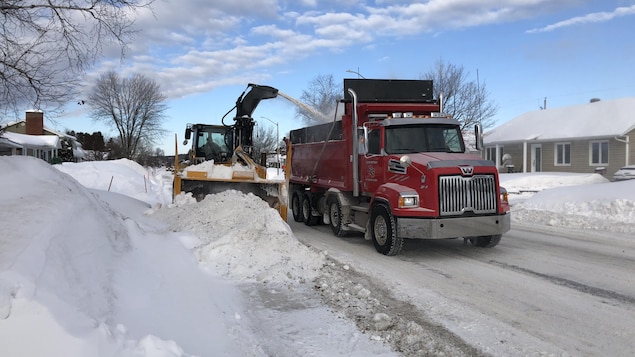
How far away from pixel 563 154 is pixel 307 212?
22.6 meters

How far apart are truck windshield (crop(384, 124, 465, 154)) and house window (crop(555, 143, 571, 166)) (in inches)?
928

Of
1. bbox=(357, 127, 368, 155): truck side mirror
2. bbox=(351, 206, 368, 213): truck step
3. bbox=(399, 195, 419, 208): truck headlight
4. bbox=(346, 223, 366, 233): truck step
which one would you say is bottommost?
bbox=(346, 223, 366, 233): truck step

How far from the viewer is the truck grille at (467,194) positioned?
819 centimetres

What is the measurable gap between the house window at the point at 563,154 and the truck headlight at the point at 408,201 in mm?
25259

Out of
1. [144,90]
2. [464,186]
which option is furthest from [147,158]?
[464,186]

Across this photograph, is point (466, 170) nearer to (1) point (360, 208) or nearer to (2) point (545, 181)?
(1) point (360, 208)

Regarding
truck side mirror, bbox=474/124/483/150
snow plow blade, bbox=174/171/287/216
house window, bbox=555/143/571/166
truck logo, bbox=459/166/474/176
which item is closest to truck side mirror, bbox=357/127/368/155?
truck logo, bbox=459/166/474/176

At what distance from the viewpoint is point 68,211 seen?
516 cm

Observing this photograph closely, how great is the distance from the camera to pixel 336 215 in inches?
447

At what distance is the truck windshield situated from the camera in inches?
368

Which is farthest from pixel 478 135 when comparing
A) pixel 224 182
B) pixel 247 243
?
pixel 224 182

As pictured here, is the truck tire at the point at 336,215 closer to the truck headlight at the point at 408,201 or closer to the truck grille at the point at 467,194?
the truck headlight at the point at 408,201

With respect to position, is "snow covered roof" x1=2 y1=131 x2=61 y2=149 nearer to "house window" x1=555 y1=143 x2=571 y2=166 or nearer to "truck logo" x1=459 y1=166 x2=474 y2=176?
"house window" x1=555 y1=143 x2=571 y2=166

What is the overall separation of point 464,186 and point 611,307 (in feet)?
10.2
